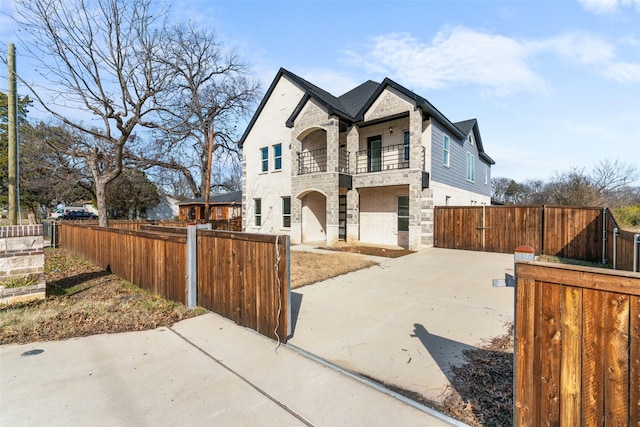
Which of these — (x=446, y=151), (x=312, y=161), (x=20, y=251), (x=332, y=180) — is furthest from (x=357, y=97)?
(x=20, y=251)

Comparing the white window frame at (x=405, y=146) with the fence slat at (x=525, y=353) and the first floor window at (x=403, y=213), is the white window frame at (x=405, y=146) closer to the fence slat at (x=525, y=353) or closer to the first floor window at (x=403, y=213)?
the first floor window at (x=403, y=213)

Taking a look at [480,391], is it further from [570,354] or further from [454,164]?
[454,164]

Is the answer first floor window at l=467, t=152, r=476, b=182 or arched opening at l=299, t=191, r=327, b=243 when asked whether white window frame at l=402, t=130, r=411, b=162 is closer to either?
arched opening at l=299, t=191, r=327, b=243

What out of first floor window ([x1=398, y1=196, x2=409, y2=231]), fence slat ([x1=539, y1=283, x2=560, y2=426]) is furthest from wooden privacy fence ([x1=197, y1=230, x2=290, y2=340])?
first floor window ([x1=398, y1=196, x2=409, y2=231])

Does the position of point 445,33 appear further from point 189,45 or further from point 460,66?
point 189,45

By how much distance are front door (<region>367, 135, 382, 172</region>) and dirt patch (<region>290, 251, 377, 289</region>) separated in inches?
248

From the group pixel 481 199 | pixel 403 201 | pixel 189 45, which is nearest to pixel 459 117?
pixel 481 199

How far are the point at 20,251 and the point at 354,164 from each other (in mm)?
12126

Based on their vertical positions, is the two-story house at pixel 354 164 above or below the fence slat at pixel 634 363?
above

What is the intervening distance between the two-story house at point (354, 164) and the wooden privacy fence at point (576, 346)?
35.0 ft

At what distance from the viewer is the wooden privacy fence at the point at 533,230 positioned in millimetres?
9938

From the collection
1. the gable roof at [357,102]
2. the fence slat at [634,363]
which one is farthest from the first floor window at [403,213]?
the fence slat at [634,363]

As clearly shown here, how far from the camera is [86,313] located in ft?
15.9

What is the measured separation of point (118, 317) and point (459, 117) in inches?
848
